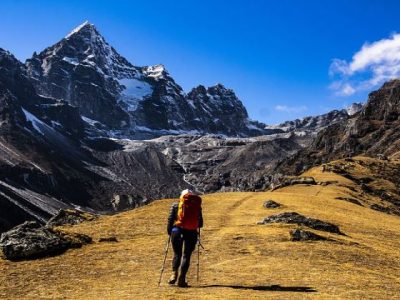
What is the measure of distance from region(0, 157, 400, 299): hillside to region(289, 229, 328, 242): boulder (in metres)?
0.41

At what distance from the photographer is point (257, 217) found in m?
39.8

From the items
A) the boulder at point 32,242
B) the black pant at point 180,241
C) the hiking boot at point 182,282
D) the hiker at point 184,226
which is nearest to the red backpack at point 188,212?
the hiker at point 184,226

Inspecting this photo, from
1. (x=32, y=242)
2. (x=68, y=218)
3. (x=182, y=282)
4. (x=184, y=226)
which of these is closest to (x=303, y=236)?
(x=184, y=226)

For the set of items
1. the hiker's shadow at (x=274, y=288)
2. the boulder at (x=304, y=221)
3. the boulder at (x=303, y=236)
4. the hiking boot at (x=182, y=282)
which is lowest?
the hiker's shadow at (x=274, y=288)

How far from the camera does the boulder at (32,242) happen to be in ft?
78.2

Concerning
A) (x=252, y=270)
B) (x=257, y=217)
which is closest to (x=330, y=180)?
(x=257, y=217)

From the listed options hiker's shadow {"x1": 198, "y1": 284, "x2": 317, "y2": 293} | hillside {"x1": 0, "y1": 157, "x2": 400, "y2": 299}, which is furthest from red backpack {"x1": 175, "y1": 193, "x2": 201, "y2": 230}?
hiker's shadow {"x1": 198, "y1": 284, "x2": 317, "y2": 293}

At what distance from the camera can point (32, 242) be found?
24.4m

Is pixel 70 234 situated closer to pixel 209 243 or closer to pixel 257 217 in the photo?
pixel 209 243

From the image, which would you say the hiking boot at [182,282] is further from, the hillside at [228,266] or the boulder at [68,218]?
the boulder at [68,218]

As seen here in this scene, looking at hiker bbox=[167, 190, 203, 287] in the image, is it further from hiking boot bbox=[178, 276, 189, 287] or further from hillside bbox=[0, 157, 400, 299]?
hillside bbox=[0, 157, 400, 299]

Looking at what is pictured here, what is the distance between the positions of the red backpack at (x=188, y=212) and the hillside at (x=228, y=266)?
2086 mm

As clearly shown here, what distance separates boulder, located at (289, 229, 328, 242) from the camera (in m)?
28.3

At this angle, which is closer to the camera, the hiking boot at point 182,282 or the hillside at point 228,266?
the hillside at point 228,266
